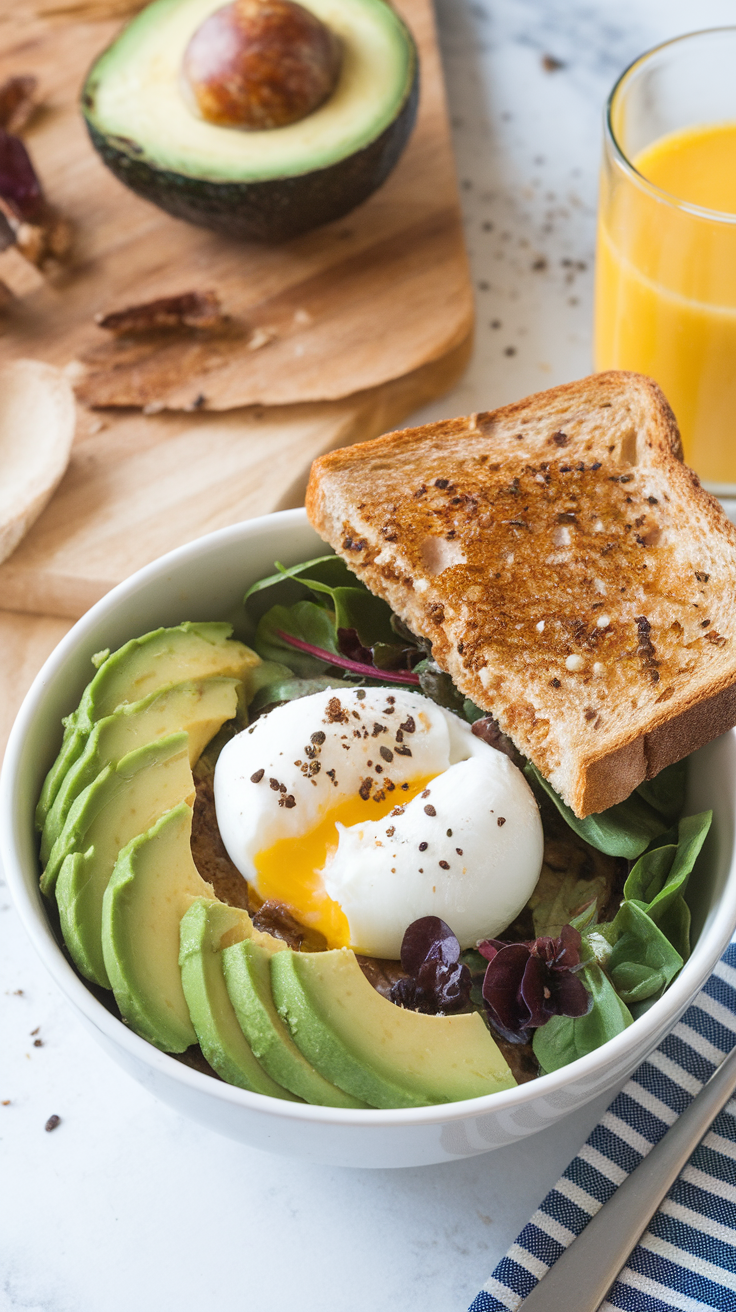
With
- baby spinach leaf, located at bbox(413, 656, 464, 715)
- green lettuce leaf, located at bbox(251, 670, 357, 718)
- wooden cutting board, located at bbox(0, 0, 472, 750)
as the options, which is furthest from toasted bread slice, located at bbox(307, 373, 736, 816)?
wooden cutting board, located at bbox(0, 0, 472, 750)

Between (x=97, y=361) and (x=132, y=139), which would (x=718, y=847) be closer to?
(x=97, y=361)

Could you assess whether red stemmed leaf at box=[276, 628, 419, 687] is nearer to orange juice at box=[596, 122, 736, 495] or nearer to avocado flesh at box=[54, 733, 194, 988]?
avocado flesh at box=[54, 733, 194, 988]

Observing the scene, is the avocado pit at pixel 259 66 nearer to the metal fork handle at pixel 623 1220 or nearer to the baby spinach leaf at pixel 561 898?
the baby spinach leaf at pixel 561 898

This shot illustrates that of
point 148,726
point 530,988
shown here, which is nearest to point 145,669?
point 148,726

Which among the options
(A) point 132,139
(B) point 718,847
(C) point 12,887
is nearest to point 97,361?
(A) point 132,139

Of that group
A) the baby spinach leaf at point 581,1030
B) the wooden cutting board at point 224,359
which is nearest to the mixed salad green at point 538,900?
the baby spinach leaf at point 581,1030

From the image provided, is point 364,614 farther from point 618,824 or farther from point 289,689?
point 618,824
